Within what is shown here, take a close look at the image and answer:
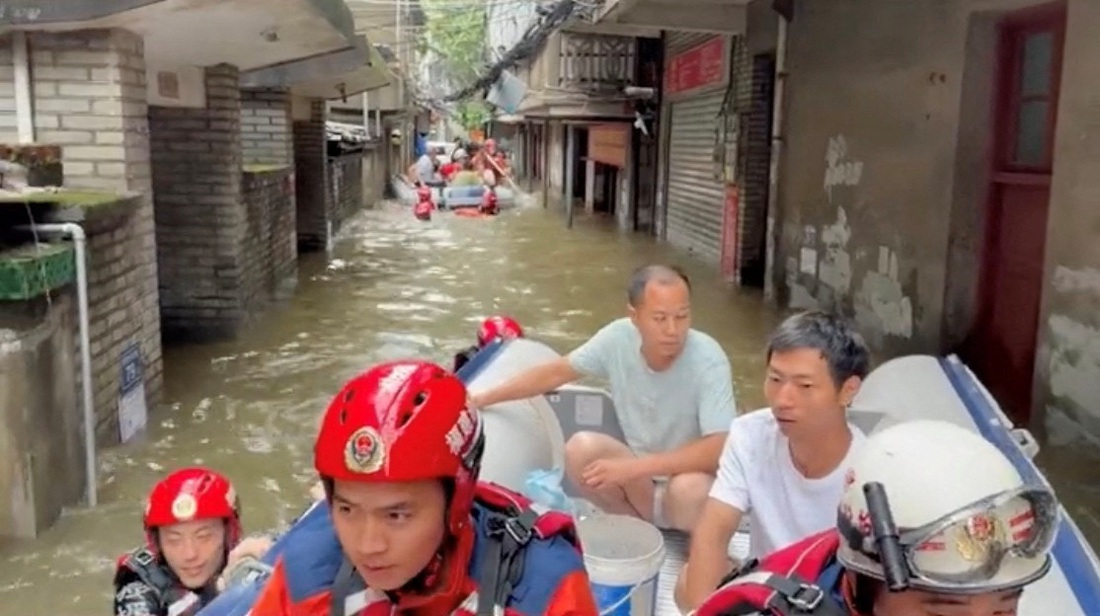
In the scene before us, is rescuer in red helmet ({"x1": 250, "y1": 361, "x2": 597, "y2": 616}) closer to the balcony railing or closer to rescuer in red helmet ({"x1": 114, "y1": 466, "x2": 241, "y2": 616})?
rescuer in red helmet ({"x1": 114, "y1": 466, "x2": 241, "y2": 616})

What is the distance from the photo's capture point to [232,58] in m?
8.10

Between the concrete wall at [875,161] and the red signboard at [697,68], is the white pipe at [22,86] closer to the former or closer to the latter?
the concrete wall at [875,161]

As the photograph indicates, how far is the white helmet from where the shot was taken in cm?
129

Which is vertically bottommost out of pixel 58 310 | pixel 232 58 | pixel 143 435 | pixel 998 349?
pixel 143 435

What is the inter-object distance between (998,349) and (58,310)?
5.29 meters

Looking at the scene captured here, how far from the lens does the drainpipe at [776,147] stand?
938cm

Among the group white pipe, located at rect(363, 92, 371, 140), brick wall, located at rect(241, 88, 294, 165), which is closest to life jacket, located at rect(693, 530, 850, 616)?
brick wall, located at rect(241, 88, 294, 165)

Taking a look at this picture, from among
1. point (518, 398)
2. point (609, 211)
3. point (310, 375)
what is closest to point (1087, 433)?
point (518, 398)

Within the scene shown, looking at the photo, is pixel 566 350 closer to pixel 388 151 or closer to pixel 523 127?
pixel 388 151

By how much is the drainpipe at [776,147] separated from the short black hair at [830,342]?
24.3 feet

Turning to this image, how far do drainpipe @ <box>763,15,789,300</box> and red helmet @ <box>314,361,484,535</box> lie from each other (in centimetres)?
846

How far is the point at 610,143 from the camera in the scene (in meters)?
19.7

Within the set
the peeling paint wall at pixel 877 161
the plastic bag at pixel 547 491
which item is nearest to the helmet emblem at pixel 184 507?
the plastic bag at pixel 547 491

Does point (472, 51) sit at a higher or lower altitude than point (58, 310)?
higher
